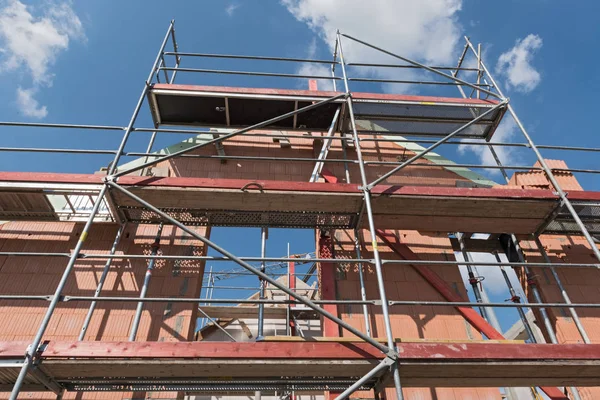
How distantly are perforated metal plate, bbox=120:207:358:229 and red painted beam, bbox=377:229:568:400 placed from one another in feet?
2.97

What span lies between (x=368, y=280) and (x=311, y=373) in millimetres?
2347

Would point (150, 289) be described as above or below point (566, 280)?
below

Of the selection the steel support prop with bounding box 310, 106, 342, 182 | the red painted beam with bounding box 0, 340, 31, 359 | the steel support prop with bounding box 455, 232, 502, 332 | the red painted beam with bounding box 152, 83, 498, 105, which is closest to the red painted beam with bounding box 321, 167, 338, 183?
the steel support prop with bounding box 310, 106, 342, 182

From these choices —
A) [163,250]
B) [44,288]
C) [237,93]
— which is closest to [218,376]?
[163,250]

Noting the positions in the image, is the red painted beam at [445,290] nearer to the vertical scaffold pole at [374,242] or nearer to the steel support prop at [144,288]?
the vertical scaffold pole at [374,242]

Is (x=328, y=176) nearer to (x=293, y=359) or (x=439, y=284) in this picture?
(x=439, y=284)

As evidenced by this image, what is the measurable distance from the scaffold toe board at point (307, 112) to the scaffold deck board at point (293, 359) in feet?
15.0

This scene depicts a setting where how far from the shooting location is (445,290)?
6.00 m

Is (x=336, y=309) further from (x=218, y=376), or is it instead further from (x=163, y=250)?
(x=163, y=250)

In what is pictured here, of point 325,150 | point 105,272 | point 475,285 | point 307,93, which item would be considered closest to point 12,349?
point 105,272

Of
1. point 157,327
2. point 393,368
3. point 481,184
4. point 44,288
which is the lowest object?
point 393,368

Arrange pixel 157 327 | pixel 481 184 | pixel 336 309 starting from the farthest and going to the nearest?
1. pixel 481 184
2. pixel 336 309
3. pixel 157 327

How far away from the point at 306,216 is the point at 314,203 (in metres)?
0.44

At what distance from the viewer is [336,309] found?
227 inches
